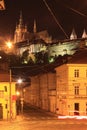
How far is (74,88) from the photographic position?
59.2m

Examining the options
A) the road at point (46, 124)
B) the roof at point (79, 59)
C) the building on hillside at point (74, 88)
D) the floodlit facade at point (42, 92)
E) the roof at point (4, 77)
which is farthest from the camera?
the floodlit facade at point (42, 92)

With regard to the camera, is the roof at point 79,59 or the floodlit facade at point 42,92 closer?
the roof at point 79,59

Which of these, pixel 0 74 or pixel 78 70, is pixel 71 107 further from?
pixel 0 74

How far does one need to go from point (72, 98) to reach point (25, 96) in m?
30.3

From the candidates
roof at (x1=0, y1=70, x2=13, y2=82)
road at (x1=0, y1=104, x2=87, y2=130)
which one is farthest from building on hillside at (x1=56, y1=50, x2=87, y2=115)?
road at (x1=0, y1=104, x2=87, y2=130)

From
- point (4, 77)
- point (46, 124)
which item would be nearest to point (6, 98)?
point (4, 77)

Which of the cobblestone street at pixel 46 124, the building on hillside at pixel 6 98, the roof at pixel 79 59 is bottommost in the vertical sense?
the cobblestone street at pixel 46 124

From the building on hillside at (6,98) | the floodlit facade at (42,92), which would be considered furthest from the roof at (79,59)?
the building on hillside at (6,98)

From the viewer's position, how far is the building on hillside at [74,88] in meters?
57.3

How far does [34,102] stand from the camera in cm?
8100

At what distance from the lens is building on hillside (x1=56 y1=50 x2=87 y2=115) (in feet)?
188

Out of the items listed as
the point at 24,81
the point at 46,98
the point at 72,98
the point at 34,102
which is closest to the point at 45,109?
the point at 46,98

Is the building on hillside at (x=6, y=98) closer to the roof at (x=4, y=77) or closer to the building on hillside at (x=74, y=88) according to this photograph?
the roof at (x=4, y=77)

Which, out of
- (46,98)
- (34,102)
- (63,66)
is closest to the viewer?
(63,66)
